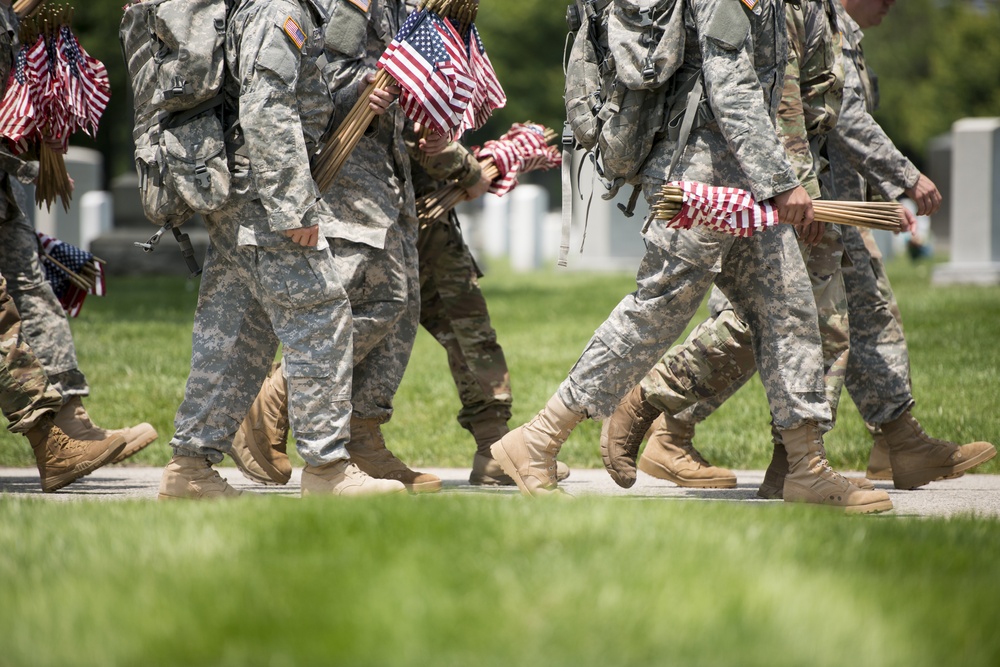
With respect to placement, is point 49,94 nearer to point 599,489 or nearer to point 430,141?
point 430,141

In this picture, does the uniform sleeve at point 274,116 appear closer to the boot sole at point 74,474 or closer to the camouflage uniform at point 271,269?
the camouflage uniform at point 271,269

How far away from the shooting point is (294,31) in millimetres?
4512

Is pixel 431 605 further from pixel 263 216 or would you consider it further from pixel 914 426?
pixel 914 426

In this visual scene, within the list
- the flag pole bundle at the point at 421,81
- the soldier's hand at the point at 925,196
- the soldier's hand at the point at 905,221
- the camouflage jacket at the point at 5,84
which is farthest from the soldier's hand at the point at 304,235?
the soldier's hand at the point at 925,196

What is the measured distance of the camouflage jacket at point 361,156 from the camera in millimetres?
5016

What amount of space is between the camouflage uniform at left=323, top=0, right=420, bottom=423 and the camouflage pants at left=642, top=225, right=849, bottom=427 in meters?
1.24

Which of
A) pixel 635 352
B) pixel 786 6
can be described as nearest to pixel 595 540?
pixel 635 352

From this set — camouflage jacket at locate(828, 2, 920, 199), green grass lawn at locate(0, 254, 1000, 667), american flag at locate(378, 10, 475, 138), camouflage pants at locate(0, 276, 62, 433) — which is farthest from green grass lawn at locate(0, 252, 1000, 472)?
green grass lawn at locate(0, 254, 1000, 667)

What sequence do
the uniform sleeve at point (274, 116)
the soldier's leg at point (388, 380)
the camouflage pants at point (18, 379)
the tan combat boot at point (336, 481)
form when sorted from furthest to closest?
the camouflage pants at point (18, 379) → the soldier's leg at point (388, 380) → the tan combat boot at point (336, 481) → the uniform sleeve at point (274, 116)

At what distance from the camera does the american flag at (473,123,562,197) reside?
611 cm

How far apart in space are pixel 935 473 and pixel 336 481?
9.24ft

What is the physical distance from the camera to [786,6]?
5.27 m

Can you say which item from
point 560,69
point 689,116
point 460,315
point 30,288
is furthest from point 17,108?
point 560,69

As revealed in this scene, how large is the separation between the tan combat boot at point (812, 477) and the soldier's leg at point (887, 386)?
3.40ft
